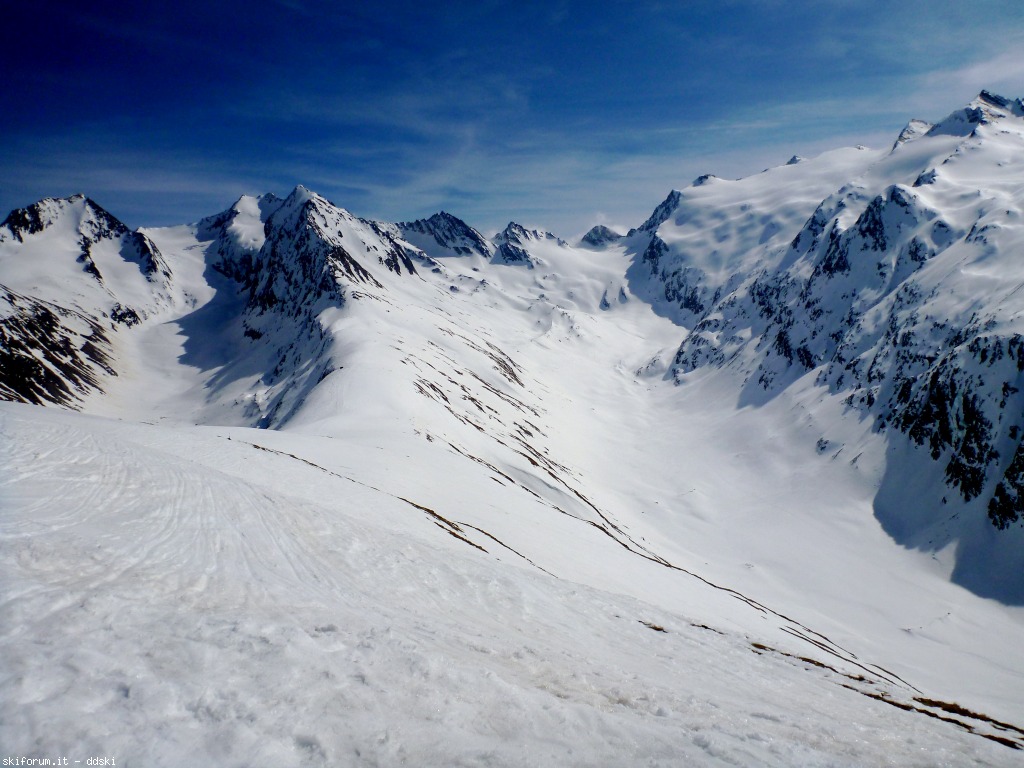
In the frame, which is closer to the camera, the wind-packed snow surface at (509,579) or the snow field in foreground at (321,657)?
the snow field in foreground at (321,657)

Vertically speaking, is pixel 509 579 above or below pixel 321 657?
below

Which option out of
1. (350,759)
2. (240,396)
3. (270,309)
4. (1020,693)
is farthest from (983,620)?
(270,309)

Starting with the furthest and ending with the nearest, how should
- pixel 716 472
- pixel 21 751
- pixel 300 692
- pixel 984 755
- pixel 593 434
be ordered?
pixel 593 434 → pixel 716 472 → pixel 984 755 → pixel 300 692 → pixel 21 751

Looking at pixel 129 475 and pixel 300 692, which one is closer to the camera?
pixel 300 692

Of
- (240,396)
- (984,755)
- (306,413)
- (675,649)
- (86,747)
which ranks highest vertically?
(984,755)

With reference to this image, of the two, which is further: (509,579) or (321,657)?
(509,579)

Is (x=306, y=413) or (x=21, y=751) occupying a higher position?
(x=21, y=751)

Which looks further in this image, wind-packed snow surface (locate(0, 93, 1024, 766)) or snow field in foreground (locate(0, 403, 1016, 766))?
wind-packed snow surface (locate(0, 93, 1024, 766))

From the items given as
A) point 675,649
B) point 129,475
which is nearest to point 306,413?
point 129,475

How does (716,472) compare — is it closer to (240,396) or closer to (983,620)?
(983,620)

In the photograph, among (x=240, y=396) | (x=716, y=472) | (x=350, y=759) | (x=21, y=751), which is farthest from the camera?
(x=240, y=396)
